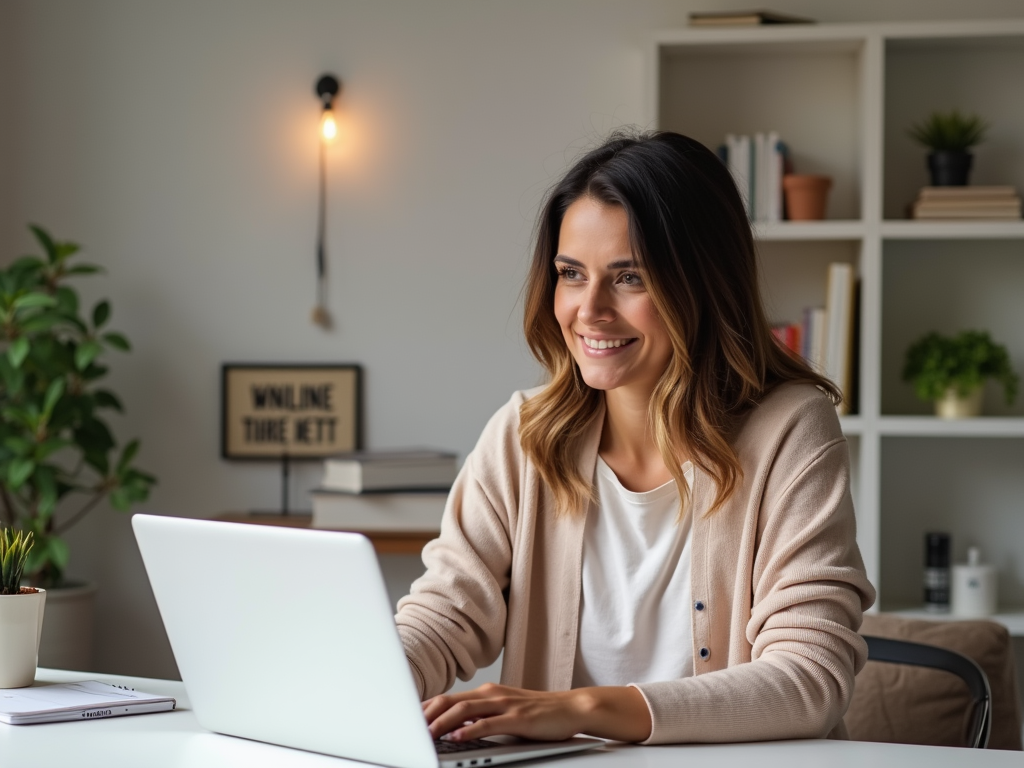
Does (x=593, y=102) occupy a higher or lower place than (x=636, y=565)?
higher

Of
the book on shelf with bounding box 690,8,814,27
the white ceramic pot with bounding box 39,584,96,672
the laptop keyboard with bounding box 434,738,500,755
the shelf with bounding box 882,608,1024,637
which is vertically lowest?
the white ceramic pot with bounding box 39,584,96,672

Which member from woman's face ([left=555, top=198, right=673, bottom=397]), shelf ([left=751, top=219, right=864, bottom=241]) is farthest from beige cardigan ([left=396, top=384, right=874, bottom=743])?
shelf ([left=751, top=219, right=864, bottom=241])

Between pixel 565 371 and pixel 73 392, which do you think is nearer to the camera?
pixel 565 371

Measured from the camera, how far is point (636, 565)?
1520 mm

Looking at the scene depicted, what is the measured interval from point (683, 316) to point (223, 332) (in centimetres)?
193

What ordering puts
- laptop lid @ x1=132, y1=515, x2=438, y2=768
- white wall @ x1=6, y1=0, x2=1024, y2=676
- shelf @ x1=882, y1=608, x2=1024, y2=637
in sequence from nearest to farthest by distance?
laptop lid @ x1=132, y1=515, x2=438, y2=768 → shelf @ x1=882, y1=608, x2=1024, y2=637 → white wall @ x1=6, y1=0, x2=1024, y2=676

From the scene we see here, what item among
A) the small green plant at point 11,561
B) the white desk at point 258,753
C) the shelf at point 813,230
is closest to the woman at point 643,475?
the white desk at point 258,753

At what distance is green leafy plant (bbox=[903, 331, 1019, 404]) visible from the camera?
109 inches

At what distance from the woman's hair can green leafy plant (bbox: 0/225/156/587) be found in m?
1.60

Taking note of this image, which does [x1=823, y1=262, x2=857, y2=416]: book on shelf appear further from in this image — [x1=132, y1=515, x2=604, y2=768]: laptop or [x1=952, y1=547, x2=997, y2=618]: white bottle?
[x1=132, y1=515, x2=604, y2=768]: laptop

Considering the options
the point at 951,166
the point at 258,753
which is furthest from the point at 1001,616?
the point at 258,753

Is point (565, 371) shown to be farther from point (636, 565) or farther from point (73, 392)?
point (73, 392)

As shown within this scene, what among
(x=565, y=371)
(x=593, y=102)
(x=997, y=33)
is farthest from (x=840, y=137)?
(x=565, y=371)

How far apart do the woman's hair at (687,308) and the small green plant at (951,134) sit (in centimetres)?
154
